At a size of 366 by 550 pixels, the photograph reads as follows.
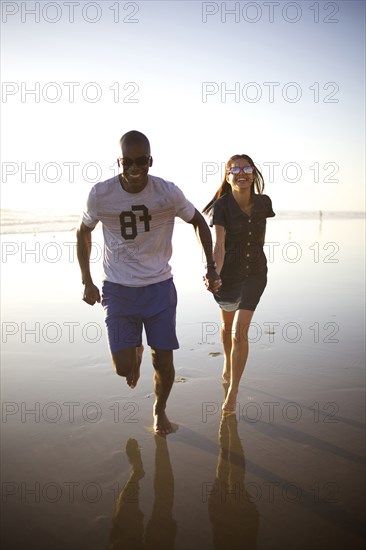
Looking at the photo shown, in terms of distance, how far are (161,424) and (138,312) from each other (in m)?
0.93

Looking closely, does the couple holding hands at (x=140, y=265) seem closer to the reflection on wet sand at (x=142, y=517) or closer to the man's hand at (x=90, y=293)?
the man's hand at (x=90, y=293)

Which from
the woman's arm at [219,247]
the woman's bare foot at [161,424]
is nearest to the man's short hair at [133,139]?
the woman's arm at [219,247]

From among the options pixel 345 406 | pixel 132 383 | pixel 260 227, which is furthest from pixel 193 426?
pixel 260 227

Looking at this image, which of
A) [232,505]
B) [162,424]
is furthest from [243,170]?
[232,505]

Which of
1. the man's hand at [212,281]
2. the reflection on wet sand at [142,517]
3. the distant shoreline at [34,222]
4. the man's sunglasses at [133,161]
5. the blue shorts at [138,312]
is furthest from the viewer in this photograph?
the distant shoreline at [34,222]

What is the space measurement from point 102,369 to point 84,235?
5.81 feet

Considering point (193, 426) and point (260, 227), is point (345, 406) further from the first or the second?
point (260, 227)

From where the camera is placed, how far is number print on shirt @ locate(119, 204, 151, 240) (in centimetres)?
350

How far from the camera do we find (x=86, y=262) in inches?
147

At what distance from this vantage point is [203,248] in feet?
12.8

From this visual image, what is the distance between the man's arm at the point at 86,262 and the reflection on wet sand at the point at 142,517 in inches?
52.5

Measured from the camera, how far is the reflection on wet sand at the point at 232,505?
2393 millimetres

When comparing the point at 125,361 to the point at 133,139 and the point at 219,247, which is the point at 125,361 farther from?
the point at 133,139

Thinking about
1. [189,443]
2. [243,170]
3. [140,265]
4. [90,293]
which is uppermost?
[243,170]
